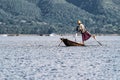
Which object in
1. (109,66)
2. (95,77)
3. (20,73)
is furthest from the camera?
(109,66)

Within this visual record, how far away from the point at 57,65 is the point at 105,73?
14949 millimetres

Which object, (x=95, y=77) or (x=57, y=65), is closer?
(x=95, y=77)

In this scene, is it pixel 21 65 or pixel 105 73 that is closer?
pixel 105 73

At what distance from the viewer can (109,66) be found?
90.4m

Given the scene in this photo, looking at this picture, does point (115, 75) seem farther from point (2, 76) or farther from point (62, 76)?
point (2, 76)

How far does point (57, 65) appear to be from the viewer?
305ft

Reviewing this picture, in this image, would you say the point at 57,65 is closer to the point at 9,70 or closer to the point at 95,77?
the point at 9,70

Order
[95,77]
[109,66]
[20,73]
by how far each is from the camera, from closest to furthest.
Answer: [95,77] → [20,73] → [109,66]

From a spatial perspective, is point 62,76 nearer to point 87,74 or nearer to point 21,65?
point 87,74

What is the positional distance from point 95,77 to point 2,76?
1341 cm

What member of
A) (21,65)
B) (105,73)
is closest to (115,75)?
(105,73)

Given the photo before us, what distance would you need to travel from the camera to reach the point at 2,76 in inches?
3029

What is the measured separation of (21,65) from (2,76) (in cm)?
1684

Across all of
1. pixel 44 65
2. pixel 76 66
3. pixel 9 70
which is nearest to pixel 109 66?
pixel 76 66
